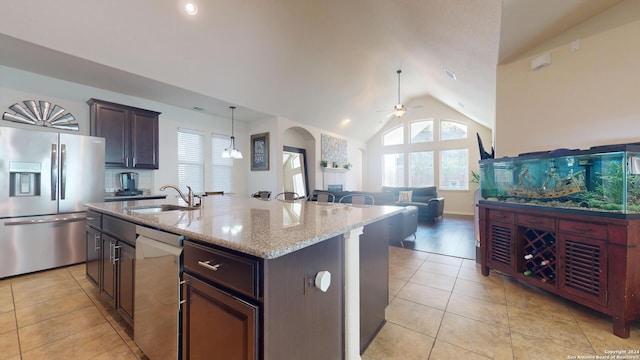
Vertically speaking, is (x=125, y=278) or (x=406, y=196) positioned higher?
(x=406, y=196)

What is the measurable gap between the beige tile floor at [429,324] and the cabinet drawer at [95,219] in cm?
75

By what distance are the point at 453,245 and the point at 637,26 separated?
3.29 meters

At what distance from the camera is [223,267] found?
40.7 inches

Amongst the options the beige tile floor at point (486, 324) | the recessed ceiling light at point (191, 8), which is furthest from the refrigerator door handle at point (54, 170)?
the beige tile floor at point (486, 324)

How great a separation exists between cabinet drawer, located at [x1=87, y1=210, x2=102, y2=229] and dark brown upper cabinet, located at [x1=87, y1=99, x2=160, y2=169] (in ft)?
6.17

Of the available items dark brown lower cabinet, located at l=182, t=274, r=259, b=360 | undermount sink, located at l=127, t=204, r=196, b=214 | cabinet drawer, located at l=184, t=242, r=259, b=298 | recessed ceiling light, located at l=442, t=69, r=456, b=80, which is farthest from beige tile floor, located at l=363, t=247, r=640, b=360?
recessed ceiling light, located at l=442, t=69, r=456, b=80

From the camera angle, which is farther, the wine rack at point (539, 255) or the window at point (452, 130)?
the window at point (452, 130)

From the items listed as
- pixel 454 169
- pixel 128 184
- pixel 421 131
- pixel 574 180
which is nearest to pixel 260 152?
pixel 128 184

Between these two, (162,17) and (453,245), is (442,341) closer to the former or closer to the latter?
(453,245)

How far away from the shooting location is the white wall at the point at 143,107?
336cm

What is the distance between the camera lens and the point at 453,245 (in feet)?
13.9

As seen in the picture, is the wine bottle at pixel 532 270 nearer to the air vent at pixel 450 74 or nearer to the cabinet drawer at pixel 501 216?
the cabinet drawer at pixel 501 216

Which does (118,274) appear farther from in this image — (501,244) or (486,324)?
(501,244)

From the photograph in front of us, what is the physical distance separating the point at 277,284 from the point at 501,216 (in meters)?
2.78
